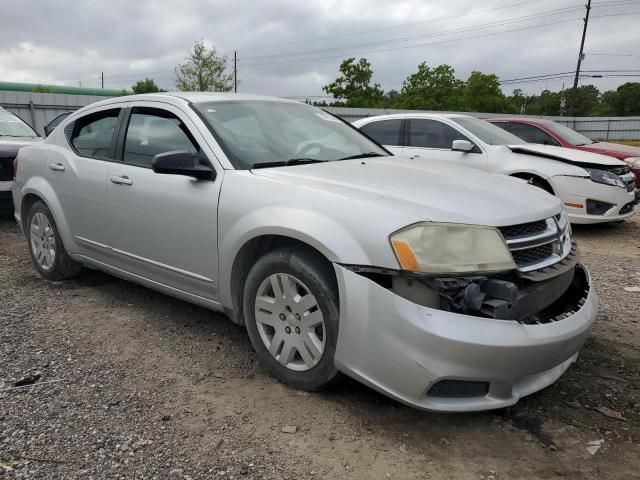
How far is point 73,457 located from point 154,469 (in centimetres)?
39

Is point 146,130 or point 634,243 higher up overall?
point 146,130

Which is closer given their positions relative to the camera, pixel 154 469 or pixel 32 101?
pixel 154 469

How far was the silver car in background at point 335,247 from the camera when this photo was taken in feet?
7.49

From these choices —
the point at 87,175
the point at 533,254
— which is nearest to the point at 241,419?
the point at 533,254

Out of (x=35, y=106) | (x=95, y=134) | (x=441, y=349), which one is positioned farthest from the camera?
(x=35, y=106)

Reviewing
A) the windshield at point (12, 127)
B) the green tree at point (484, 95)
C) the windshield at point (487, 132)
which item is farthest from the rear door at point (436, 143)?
the green tree at point (484, 95)

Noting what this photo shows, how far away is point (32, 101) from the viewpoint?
16641mm

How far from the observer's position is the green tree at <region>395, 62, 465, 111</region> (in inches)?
1932

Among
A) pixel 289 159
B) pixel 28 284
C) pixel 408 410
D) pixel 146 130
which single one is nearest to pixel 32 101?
pixel 28 284

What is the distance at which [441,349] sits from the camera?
86.8 inches

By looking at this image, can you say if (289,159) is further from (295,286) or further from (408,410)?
(408,410)

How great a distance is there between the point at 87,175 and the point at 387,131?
201 inches

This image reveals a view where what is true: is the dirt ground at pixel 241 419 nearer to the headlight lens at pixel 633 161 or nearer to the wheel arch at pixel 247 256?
the wheel arch at pixel 247 256

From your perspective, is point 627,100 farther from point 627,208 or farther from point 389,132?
point 389,132
